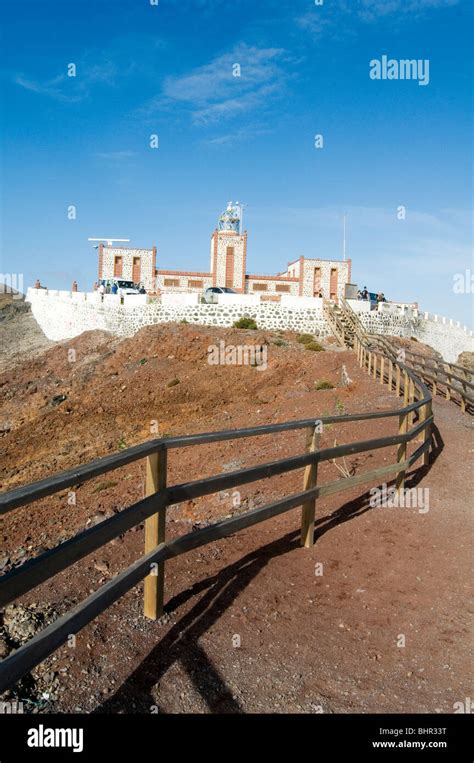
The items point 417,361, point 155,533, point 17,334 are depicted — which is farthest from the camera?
point 17,334

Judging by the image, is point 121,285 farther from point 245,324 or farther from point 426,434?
point 426,434

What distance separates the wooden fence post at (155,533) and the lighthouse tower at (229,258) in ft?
142

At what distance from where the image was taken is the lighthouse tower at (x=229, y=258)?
4638 cm

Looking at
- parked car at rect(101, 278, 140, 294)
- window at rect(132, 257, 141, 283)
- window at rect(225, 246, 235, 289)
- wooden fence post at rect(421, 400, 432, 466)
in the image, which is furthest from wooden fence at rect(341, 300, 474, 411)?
window at rect(132, 257, 141, 283)

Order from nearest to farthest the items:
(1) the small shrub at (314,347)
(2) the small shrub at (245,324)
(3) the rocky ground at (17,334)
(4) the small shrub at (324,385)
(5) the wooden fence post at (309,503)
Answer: (5) the wooden fence post at (309,503) → (4) the small shrub at (324,385) → (1) the small shrub at (314,347) → (2) the small shrub at (245,324) → (3) the rocky ground at (17,334)

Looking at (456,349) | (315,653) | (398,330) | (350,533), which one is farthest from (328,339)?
(315,653)

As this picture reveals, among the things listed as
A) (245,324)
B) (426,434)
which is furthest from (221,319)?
(426,434)

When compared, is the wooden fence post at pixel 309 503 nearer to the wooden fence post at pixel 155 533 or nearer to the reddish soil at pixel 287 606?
the reddish soil at pixel 287 606

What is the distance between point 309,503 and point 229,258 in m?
42.6

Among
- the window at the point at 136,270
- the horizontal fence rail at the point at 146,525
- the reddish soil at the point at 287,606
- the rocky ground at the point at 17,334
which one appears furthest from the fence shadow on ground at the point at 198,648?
the window at the point at 136,270

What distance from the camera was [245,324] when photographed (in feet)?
111

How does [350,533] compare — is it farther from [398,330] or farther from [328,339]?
[398,330]

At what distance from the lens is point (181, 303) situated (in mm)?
35281
